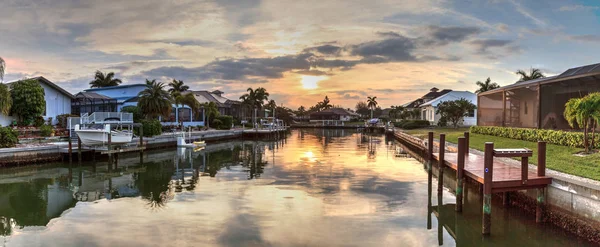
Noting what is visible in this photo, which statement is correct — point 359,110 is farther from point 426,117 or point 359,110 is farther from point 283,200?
point 283,200

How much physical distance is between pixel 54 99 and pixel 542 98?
40.0 metres

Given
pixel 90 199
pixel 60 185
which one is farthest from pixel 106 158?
pixel 90 199

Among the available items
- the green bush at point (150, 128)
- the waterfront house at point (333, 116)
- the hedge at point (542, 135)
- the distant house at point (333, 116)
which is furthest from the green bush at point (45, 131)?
the distant house at point (333, 116)

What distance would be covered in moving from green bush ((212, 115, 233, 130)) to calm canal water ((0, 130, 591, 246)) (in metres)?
33.4

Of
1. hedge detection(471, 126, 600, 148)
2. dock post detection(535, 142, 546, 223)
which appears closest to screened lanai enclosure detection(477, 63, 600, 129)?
hedge detection(471, 126, 600, 148)

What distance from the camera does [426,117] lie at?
60469 mm

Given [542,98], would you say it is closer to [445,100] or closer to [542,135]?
[542,135]

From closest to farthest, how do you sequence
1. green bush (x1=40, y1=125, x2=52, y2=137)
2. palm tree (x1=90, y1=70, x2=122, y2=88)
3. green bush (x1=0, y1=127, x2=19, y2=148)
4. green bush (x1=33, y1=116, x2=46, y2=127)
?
green bush (x1=0, y1=127, x2=19, y2=148) → green bush (x1=40, y1=125, x2=52, y2=137) → green bush (x1=33, y1=116, x2=46, y2=127) → palm tree (x1=90, y1=70, x2=122, y2=88)

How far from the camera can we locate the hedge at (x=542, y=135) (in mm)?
15395

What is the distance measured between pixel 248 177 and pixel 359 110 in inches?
4383

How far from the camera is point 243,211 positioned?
1198 centimetres

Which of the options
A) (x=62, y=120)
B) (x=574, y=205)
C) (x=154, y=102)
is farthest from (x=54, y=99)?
(x=574, y=205)

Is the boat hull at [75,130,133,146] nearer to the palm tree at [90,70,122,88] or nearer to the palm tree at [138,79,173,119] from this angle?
the palm tree at [138,79,173,119]

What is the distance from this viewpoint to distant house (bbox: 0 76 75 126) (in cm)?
3403
